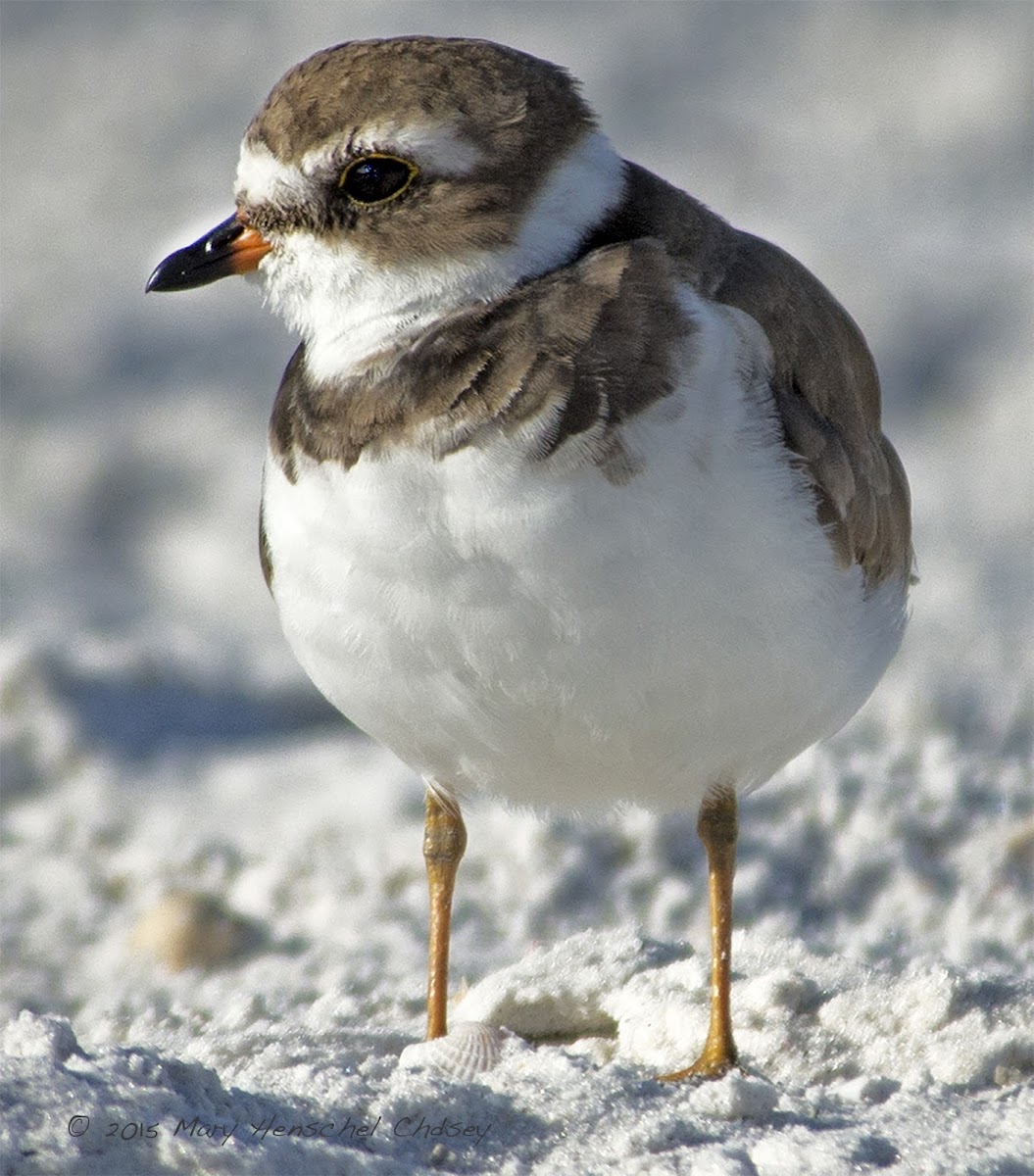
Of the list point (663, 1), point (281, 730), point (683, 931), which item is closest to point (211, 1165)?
point (683, 931)

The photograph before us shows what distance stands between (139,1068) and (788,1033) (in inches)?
47.0

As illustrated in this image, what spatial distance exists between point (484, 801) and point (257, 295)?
4.93ft

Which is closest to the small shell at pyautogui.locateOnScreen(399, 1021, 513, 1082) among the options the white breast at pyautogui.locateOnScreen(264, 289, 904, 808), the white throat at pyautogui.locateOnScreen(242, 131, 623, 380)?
the white breast at pyautogui.locateOnScreen(264, 289, 904, 808)

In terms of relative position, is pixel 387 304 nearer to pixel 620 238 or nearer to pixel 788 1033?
pixel 620 238

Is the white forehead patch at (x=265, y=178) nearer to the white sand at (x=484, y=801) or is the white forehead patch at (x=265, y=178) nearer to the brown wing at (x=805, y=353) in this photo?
the brown wing at (x=805, y=353)

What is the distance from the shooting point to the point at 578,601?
2877 mm

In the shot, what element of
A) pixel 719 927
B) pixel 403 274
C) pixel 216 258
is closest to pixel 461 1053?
pixel 719 927

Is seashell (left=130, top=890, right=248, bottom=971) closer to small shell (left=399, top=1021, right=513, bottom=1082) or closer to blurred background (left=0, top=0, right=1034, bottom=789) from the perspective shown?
blurred background (left=0, top=0, right=1034, bottom=789)

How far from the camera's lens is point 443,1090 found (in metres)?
2.74

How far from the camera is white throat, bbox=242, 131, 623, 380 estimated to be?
3.10 metres

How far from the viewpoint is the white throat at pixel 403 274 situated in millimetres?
3098

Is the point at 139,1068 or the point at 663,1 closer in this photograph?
the point at 139,1068

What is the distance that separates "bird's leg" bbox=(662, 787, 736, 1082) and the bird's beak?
1.24 m

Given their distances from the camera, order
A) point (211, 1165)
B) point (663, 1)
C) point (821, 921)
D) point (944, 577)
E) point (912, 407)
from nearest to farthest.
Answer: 1. point (211, 1165)
2. point (821, 921)
3. point (944, 577)
4. point (912, 407)
5. point (663, 1)
